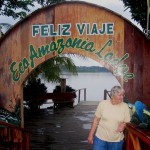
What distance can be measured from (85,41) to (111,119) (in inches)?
112

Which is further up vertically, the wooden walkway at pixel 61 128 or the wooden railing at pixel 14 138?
the wooden railing at pixel 14 138

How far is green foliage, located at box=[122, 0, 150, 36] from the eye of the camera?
1145 centimetres

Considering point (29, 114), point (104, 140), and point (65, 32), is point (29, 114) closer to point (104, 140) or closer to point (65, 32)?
point (65, 32)

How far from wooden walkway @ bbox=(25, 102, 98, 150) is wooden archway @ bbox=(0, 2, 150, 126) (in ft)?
7.16

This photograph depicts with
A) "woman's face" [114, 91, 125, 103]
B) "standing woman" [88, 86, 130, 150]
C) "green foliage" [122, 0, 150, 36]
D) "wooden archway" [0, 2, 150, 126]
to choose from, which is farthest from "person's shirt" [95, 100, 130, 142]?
"green foliage" [122, 0, 150, 36]

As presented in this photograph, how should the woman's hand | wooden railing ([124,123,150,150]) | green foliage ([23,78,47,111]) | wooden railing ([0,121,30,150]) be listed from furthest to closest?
green foliage ([23,78,47,111]), wooden railing ([0,121,30,150]), the woman's hand, wooden railing ([124,123,150,150])

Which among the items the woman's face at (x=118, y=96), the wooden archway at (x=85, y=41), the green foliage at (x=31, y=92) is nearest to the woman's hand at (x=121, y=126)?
the woman's face at (x=118, y=96)

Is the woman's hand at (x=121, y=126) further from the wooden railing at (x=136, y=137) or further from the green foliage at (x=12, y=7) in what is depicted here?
the green foliage at (x=12, y=7)

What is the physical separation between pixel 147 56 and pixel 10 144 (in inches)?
138

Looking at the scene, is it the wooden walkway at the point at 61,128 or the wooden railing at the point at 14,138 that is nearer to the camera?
the wooden railing at the point at 14,138

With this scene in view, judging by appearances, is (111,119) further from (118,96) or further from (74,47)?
(74,47)

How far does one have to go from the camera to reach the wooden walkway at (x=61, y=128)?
922cm

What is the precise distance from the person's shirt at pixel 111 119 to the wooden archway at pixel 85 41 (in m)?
2.22

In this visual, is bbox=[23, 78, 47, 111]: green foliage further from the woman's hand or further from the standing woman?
the woman's hand
